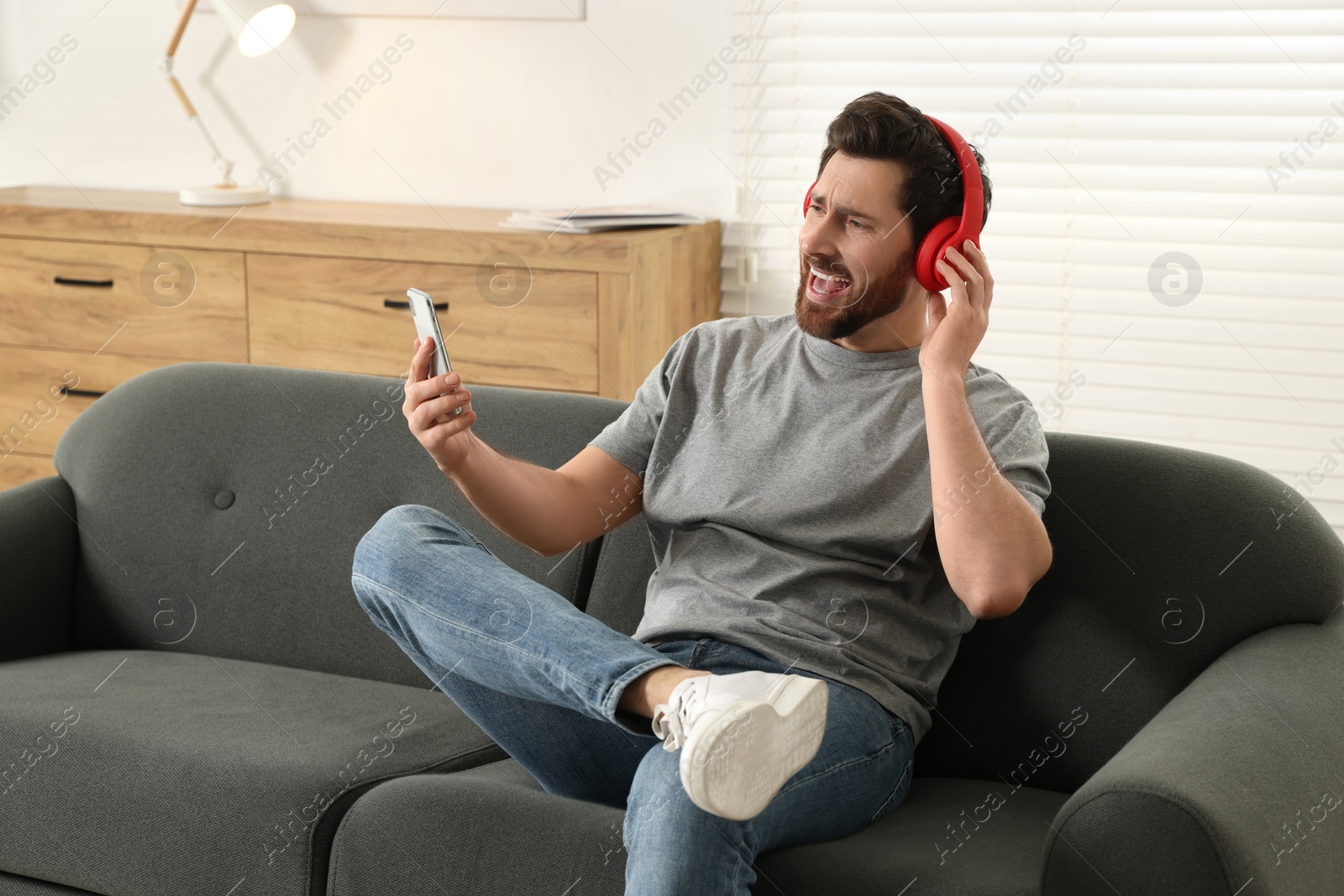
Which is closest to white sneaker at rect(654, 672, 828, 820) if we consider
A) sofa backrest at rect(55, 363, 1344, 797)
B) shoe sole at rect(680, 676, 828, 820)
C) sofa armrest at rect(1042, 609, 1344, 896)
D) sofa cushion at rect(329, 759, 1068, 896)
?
shoe sole at rect(680, 676, 828, 820)

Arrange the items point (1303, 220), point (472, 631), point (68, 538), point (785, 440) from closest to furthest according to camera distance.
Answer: point (472, 631) → point (785, 440) → point (68, 538) → point (1303, 220)

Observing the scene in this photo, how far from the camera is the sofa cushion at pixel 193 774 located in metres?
1.58

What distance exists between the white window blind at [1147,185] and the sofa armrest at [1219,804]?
65.8 inches

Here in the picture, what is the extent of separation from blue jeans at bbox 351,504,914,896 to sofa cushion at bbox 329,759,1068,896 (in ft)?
0.14

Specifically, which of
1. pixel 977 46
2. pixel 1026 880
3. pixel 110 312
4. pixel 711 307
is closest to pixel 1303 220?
pixel 977 46

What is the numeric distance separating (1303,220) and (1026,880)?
6.83 feet

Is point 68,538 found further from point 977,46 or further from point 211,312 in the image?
point 977,46

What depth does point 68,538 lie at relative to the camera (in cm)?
214

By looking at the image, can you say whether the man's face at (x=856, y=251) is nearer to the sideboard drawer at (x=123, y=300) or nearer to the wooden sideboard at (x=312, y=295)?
the wooden sideboard at (x=312, y=295)

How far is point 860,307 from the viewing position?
1.69m

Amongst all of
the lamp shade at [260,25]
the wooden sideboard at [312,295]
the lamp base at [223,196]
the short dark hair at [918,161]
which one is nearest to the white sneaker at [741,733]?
the short dark hair at [918,161]

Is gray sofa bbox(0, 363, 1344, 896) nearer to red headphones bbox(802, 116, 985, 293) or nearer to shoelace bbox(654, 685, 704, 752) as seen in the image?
shoelace bbox(654, 685, 704, 752)

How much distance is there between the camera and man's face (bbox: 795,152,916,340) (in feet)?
5.57

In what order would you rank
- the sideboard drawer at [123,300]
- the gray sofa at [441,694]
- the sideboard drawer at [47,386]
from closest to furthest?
the gray sofa at [441,694] → the sideboard drawer at [123,300] → the sideboard drawer at [47,386]
